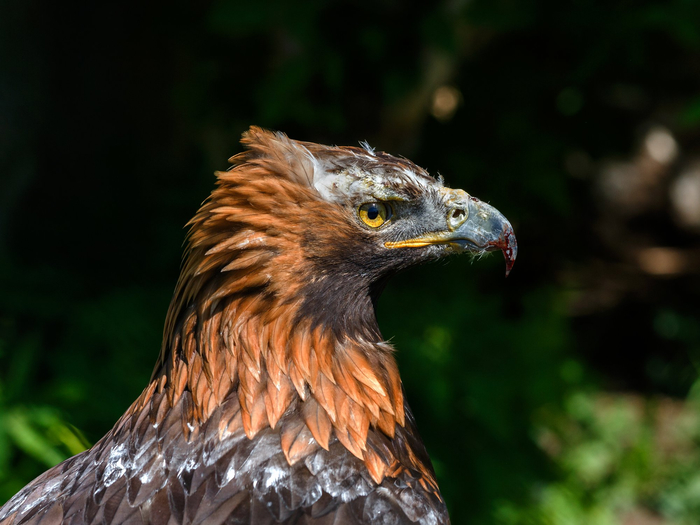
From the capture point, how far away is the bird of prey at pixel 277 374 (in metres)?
2.18

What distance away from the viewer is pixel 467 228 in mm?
2525

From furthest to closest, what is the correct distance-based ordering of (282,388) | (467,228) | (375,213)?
(467,228) < (375,213) < (282,388)

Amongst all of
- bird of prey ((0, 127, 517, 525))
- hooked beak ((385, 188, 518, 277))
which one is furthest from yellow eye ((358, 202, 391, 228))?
hooked beak ((385, 188, 518, 277))

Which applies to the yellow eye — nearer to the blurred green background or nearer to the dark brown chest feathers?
the dark brown chest feathers

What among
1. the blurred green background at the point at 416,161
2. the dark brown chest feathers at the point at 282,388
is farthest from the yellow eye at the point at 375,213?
the blurred green background at the point at 416,161

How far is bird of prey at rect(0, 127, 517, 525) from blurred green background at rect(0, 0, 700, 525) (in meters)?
1.83

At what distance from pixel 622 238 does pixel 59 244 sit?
7018 mm

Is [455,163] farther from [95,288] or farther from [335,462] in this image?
[335,462]

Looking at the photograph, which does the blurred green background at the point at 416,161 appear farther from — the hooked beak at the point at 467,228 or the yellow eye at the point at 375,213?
the yellow eye at the point at 375,213

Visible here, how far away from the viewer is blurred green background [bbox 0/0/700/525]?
15.7 ft

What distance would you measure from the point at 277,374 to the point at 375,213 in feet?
2.08

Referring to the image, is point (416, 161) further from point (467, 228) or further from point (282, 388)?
point (282, 388)

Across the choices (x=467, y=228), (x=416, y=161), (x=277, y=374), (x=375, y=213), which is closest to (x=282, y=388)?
(x=277, y=374)

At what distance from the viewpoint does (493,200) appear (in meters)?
6.05
